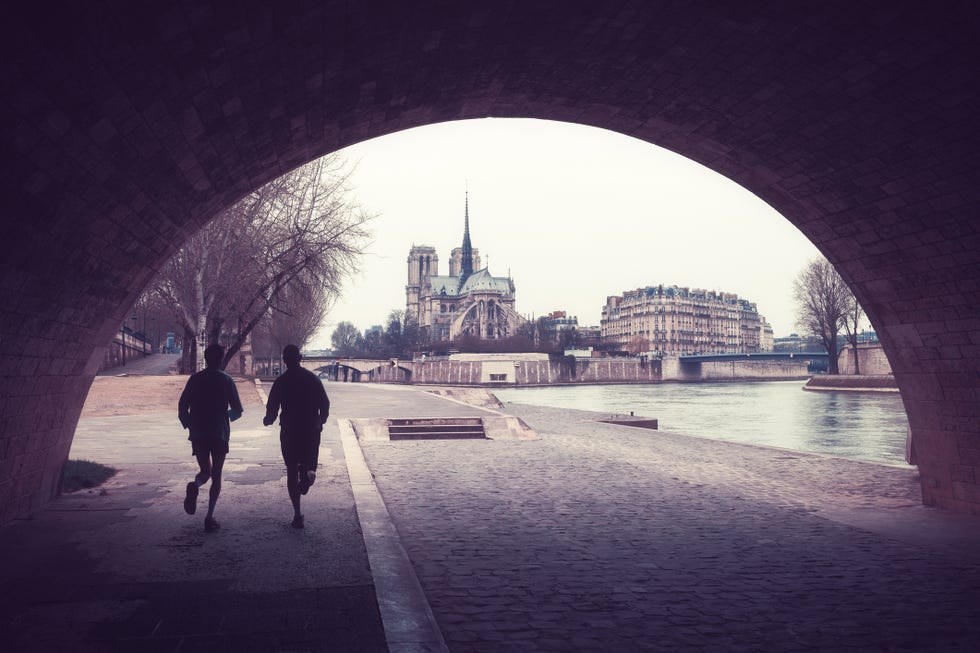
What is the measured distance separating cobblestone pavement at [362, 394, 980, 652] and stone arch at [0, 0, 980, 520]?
2.28 meters

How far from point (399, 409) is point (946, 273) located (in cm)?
1779

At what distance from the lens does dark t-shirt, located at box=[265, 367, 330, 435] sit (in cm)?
745

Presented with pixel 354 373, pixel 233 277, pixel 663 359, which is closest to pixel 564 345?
pixel 663 359

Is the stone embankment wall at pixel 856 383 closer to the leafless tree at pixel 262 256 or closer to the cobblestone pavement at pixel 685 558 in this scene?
the leafless tree at pixel 262 256

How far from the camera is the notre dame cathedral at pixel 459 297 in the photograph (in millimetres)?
151500

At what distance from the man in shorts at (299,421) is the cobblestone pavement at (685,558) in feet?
3.91

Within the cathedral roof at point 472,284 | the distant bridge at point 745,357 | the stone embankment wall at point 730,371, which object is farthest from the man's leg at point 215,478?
the cathedral roof at point 472,284

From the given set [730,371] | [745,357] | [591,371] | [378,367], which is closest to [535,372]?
[591,371]

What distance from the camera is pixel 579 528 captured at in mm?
8016

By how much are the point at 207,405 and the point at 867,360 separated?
83.5 meters

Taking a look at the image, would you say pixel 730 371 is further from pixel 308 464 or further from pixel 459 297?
pixel 308 464

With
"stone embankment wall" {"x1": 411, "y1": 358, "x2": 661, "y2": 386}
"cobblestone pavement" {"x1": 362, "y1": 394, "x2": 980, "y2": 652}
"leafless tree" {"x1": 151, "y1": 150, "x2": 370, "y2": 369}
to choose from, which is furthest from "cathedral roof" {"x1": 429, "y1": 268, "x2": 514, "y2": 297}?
"cobblestone pavement" {"x1": 362, "y1": 394, "x2": 980, "y2": 652}

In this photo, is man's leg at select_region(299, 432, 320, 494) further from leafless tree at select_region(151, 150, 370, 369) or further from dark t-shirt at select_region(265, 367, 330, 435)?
leafless tree at select_region(151, 150, 370, 369)

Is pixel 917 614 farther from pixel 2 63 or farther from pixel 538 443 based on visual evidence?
pixel 538 443
